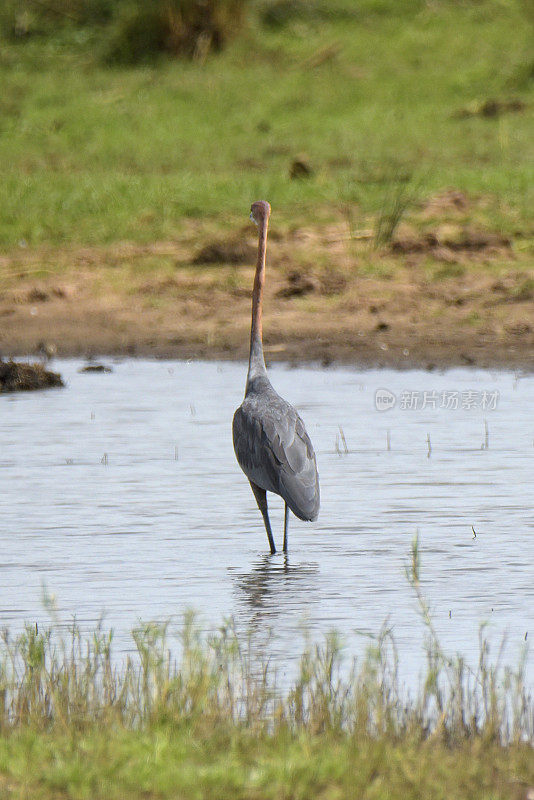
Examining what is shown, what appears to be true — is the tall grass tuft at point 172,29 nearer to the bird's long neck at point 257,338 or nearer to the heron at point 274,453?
the bird's long neck at point 257,338

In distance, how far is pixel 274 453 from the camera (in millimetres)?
7426

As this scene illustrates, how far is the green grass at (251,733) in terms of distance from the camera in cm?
408

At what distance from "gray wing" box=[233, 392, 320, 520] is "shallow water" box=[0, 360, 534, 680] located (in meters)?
0.33

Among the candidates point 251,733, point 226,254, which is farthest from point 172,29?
point 251,733

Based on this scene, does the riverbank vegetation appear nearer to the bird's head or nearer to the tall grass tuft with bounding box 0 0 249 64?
the tall grass tuft with bounding box 0 0 249 64

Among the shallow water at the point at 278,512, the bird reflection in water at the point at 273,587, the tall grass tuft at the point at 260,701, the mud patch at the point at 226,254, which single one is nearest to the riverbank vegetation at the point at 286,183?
the mud patch at the point at 226,254

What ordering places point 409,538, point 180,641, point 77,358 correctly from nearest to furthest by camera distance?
point 180,641, point 409,538, point 77,358

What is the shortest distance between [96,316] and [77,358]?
757 mm

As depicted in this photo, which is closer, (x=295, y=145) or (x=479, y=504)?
(x=479, y=504)

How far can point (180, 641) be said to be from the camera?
19.6ft

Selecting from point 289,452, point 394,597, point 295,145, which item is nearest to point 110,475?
point 289,452

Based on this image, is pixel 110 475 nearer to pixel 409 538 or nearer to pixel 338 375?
pixel 409 538

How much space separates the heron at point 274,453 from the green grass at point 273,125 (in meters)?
7.56

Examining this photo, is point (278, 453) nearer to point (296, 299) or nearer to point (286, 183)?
point (296, 299)
